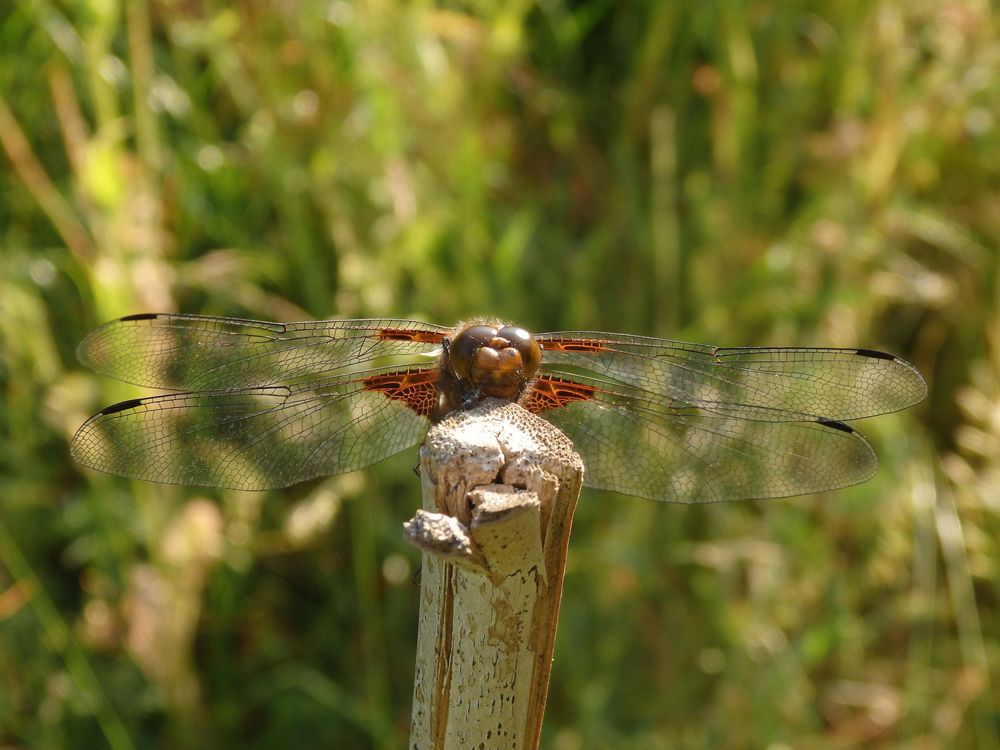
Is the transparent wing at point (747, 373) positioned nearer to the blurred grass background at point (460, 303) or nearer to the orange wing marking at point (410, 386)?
the orange wing marking at point (410, 386)

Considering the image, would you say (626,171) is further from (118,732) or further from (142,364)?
(118,732)

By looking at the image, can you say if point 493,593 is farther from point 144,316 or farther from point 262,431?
point 144,316

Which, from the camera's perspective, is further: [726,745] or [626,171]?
[626,171]

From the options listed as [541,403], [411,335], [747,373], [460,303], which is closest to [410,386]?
[411,335]

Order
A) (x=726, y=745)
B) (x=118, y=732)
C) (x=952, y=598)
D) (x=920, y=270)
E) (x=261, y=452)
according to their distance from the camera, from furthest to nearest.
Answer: (x=920, y=270), (x=952, y=598), (x=726, y=745), (x=118, y=732), (x=261, y=452)

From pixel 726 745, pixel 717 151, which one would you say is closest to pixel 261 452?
pixel 726 745

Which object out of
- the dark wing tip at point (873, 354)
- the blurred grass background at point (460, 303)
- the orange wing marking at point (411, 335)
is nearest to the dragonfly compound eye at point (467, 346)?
the orange wing marking at point (411, 335)

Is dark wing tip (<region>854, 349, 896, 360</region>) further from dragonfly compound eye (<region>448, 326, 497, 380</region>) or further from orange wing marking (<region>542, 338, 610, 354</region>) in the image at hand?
dragonfly compound eye (<region>448, 326, 497, 380</region>)
